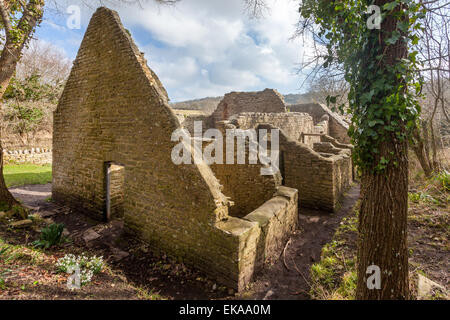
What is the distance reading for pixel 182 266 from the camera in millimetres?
4758

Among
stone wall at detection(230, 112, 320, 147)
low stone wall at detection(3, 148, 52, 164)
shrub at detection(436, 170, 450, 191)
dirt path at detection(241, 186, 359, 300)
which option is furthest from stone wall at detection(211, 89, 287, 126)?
low stone wall at detection(3, 148, 52, 164)

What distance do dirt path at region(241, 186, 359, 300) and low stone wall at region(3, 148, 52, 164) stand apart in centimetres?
2302

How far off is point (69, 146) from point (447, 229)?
442 inches

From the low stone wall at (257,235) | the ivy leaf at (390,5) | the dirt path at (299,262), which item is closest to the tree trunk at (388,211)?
the ivy leaf at (390,5)

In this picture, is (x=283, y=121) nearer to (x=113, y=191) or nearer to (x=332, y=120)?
(x=113, y=191)

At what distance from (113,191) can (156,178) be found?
282 centimetres

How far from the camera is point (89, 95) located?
6.87m

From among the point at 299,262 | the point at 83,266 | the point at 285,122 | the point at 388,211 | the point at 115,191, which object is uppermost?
the point at 285,122

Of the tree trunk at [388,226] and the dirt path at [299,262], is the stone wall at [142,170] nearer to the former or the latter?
the dirt path at [299,262]

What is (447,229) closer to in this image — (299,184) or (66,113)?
(299,184)

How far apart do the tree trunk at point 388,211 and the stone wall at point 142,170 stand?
6.63ft

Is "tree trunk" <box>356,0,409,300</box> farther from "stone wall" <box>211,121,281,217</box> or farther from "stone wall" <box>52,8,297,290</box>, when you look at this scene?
"stone wall" <box>211,121,281,217</box>

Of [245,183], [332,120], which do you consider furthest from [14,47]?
[332,120]
